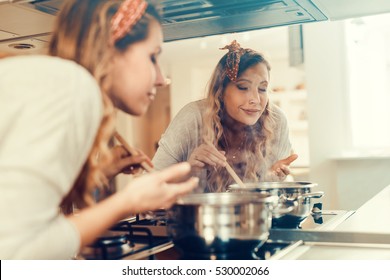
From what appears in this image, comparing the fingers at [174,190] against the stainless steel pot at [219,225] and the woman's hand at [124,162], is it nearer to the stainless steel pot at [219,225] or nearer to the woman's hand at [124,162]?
the stainless steel pot at [219,225]

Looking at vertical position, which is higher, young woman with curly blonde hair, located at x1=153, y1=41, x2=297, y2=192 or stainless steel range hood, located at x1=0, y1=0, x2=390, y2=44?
stainless steel range hood, located at x1=0, y1=0, x2=390, y2=44

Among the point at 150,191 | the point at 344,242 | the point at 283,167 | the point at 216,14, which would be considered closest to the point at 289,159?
the point at 283,167

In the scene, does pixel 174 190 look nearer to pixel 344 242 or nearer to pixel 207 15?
pixel 344 242

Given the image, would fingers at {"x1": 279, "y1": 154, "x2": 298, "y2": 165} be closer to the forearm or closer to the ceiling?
the ceiling

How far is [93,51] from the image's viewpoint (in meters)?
0.79

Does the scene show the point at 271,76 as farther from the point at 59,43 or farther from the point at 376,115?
the point at 59,43

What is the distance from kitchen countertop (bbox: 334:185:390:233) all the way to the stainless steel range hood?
1.46 feet

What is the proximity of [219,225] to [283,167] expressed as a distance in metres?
0.39

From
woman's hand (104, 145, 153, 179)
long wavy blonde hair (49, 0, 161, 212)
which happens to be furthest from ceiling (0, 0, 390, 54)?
woman's hand (104, 145, 153, 179)

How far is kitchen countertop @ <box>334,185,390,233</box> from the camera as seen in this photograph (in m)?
0.96

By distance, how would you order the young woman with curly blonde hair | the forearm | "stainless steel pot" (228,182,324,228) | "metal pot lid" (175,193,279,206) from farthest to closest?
1. the young woman with curly blonde hair
2. "stainless steel pot" (228,182,324,228)
3. "metal pot lid" (175,193,279,206)
4. the forearm

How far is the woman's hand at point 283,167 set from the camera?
1121mm

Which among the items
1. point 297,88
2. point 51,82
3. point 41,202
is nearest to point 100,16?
point 51,82

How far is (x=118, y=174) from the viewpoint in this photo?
89 centimetres
